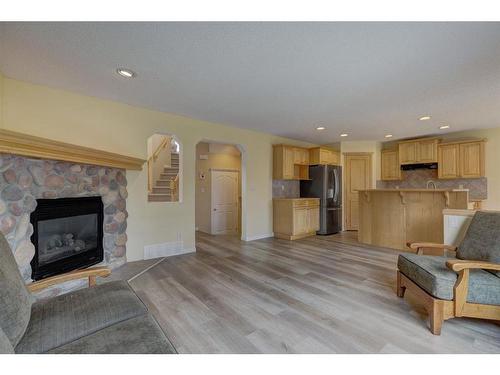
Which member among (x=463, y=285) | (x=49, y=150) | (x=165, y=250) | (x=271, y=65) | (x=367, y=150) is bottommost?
(x=165, y=250)

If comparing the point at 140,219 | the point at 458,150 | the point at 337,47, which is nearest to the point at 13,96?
the point at 140,219

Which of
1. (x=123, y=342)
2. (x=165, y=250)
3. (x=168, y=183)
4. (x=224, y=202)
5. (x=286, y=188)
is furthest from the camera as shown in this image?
(x=168, y=183)

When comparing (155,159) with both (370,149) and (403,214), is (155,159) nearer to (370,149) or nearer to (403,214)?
(370,149)

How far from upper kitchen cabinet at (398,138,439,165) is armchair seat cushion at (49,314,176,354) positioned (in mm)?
6736

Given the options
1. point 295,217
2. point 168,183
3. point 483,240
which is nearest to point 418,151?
point 295,217

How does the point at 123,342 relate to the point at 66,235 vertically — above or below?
below

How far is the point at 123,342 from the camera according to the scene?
1119 millimetres

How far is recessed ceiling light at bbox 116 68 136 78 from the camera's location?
2.50 m

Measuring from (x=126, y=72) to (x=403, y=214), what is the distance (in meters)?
5.03

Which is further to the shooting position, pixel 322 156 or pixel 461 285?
pixel 322 156

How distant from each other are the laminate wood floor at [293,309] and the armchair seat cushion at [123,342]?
628mm

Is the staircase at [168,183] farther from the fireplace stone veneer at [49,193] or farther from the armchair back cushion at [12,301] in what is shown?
the armchair back cushion at [12,301]

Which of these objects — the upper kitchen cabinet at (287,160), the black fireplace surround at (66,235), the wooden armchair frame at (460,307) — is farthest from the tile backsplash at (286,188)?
the wooden armchair frame at (460,307)
